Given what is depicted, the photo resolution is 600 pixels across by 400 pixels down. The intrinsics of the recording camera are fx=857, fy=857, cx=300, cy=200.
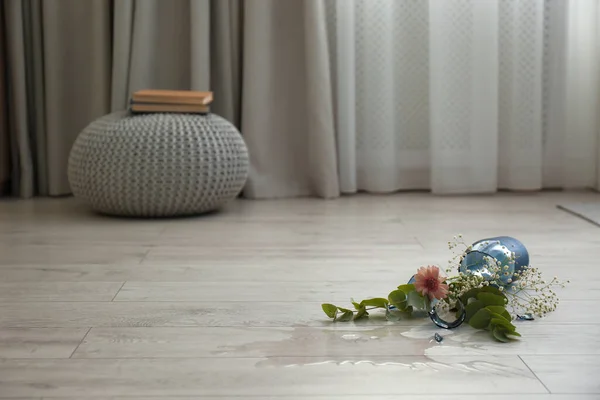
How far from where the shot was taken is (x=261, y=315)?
1328 mm

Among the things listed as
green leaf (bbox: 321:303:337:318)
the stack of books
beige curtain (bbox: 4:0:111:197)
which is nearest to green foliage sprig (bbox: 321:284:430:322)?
green leaf (bbox: 321:303:337:318)

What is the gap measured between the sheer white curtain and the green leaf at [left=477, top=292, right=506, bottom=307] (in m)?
1.56

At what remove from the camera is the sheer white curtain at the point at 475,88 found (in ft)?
9.00

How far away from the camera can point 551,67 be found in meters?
2.79

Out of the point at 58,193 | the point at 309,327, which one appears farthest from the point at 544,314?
the point at 58,193

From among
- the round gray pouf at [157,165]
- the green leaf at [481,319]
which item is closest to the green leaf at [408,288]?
the green leaf at [481,319]

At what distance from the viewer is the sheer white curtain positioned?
2744mm

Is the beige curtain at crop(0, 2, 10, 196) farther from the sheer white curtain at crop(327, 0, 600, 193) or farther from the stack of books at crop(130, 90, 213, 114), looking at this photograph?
the sheer white curtain at crop(327, 0, 600, 193)

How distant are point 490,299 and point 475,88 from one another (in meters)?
1.63

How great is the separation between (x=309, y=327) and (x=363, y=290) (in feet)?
0.81

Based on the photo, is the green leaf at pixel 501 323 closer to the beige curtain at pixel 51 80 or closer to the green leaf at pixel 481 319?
the green leaf at pixel 481 319

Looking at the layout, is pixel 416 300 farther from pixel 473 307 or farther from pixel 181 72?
pixel 181 72

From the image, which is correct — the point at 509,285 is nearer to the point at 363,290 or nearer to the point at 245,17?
the point at 363,290

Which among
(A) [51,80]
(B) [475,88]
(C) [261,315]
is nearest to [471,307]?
(C) [261,315]
